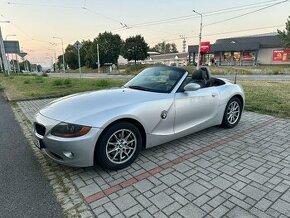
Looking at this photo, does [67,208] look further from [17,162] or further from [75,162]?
[17,162]

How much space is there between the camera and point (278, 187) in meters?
2.93

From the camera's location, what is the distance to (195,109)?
4.13m

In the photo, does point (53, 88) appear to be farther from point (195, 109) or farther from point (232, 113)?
point (195, 109)

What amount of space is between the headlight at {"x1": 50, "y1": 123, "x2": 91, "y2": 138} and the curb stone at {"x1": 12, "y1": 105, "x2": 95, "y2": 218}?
0.64 metres

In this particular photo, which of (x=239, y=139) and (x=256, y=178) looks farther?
(x=239, y=139)

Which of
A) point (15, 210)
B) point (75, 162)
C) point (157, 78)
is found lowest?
point (15, 210)

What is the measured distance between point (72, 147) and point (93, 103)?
73cm

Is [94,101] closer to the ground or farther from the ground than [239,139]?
farther from the ground

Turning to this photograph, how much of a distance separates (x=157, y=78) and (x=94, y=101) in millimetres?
1357

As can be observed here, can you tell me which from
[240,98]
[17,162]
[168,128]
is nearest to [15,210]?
[17,162]

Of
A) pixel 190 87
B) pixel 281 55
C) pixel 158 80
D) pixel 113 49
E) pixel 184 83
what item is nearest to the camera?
pixel 190 87

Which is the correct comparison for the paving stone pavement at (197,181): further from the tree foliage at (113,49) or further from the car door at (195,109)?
the tree foliage at (113,49)

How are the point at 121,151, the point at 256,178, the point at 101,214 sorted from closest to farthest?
1. the point at 101,214
2. the point at 256,178
3. the point at 121,151

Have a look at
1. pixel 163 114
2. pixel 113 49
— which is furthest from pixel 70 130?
pixel 113 49
